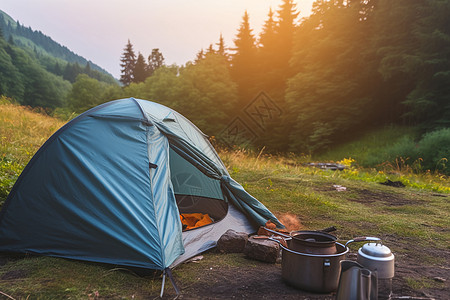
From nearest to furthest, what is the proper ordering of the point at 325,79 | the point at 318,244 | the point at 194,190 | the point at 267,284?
the point at 318,244 → the point at 267,284 → the point at 194,190 → the point at 325,79

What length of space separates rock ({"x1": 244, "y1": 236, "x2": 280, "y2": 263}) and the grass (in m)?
0.10

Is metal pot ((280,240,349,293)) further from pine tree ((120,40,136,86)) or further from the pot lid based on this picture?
pine tree ((120,40,136,86))

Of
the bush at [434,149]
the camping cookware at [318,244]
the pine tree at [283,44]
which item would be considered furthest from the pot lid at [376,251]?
the pine tree at [283,44]

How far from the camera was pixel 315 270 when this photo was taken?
236 centimetres

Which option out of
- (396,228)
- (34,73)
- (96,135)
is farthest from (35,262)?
(34,73)

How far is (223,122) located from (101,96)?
1093 inches

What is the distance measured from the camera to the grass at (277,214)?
242 centimetres

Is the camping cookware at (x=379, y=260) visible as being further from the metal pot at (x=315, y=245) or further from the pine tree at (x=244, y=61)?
the pine tree at (x=244, y=61)

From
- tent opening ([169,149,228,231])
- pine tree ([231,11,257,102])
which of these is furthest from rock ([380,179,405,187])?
pine tree ([231,11,257,102])

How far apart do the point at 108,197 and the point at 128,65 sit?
5713 centimetres

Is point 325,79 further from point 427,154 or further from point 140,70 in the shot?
point 140,70

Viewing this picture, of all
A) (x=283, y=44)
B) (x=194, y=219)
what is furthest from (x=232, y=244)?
(x=283, y=44)

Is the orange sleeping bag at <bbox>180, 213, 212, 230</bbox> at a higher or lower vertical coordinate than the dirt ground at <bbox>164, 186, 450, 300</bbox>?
higher

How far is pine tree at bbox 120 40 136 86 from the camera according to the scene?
180 ft
